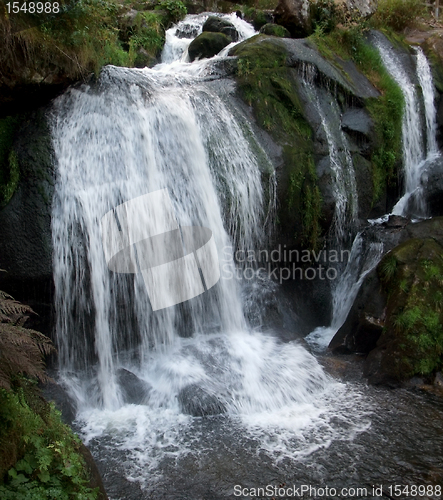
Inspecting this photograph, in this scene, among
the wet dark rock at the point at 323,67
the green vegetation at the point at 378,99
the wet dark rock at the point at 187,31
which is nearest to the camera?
the wet dark rock at the point at 323,67

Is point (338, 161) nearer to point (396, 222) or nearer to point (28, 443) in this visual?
point (396, 222)

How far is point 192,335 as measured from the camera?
685 centimetres

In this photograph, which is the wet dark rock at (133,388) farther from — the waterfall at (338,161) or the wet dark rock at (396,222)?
the wet dark rock at (396,222)

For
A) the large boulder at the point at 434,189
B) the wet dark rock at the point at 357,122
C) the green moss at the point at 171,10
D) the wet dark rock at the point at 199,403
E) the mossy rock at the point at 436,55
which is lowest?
the wet dark rock at the point at 199,403

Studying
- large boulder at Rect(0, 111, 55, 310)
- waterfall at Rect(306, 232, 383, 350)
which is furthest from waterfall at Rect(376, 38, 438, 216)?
large boulder at Rect(0, 111, 55, 310)

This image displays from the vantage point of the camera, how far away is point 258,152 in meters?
7.78

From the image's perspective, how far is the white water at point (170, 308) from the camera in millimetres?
5375

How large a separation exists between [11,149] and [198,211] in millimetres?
2697

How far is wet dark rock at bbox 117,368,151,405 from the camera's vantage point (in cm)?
578

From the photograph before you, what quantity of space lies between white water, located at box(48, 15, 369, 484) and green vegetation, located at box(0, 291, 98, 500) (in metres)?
1.25

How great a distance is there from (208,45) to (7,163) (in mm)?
6078

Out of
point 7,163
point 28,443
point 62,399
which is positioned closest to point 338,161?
point 7,163

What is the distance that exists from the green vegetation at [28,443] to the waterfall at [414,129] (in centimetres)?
812

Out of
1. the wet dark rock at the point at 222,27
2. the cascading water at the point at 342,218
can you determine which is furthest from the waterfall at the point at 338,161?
the wet dark rock at the point at 222,27
